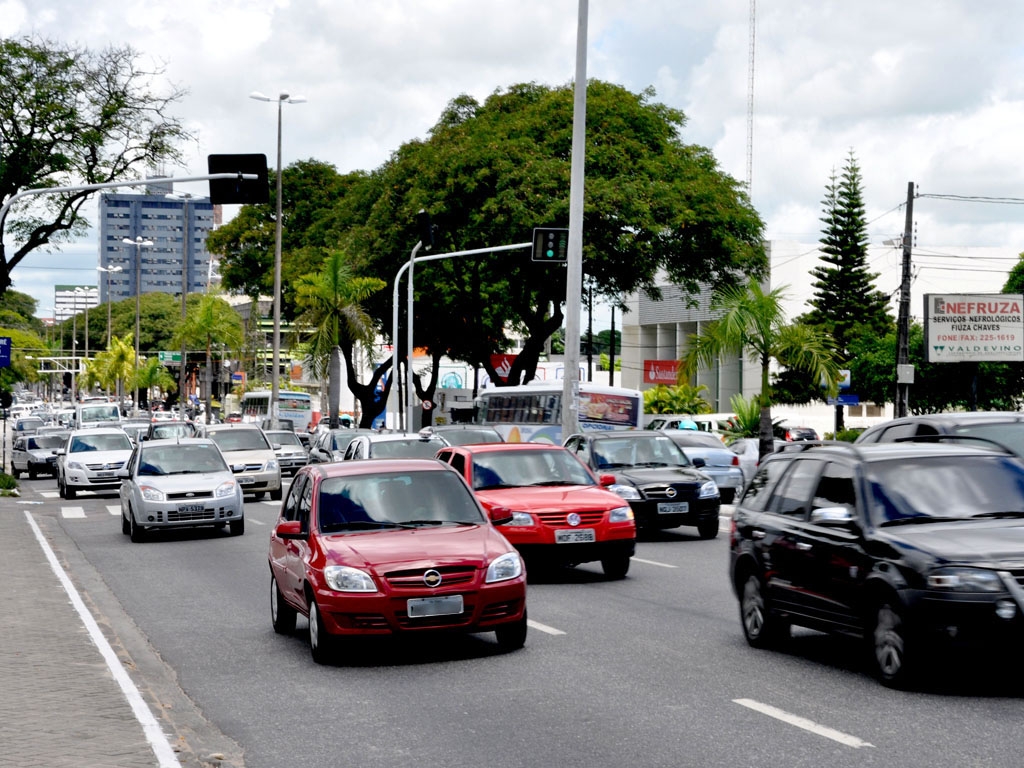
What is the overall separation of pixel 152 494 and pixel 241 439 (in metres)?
11.1

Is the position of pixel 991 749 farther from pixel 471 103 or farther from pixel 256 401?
pixel 256 401

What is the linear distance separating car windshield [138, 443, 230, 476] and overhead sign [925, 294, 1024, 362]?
27.9 metres

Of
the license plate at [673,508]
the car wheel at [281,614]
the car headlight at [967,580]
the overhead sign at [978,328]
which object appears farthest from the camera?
the overhead sign at [978,328]

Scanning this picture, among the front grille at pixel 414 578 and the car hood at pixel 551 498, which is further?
the car hood at pixel 551 498

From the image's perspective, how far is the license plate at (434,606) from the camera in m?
10.9

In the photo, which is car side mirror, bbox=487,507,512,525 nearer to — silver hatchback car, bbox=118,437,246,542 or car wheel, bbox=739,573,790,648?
car wheel, bbox=739,573,790,648

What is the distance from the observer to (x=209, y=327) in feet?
268

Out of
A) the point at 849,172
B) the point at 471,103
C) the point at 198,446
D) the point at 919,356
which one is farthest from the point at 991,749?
the point at 849,172

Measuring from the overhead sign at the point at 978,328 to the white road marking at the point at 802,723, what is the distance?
3993 centimetres

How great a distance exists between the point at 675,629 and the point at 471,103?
4481 centimetres

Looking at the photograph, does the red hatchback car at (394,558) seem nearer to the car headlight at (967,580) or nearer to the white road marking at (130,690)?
the white road marking at (130,690)

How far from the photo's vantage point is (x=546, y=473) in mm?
17609

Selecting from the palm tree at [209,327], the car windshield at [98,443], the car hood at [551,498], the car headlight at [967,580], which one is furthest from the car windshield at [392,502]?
the palm tree at [209,327]

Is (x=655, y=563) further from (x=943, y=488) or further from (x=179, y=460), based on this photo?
(x=179, y=460)
